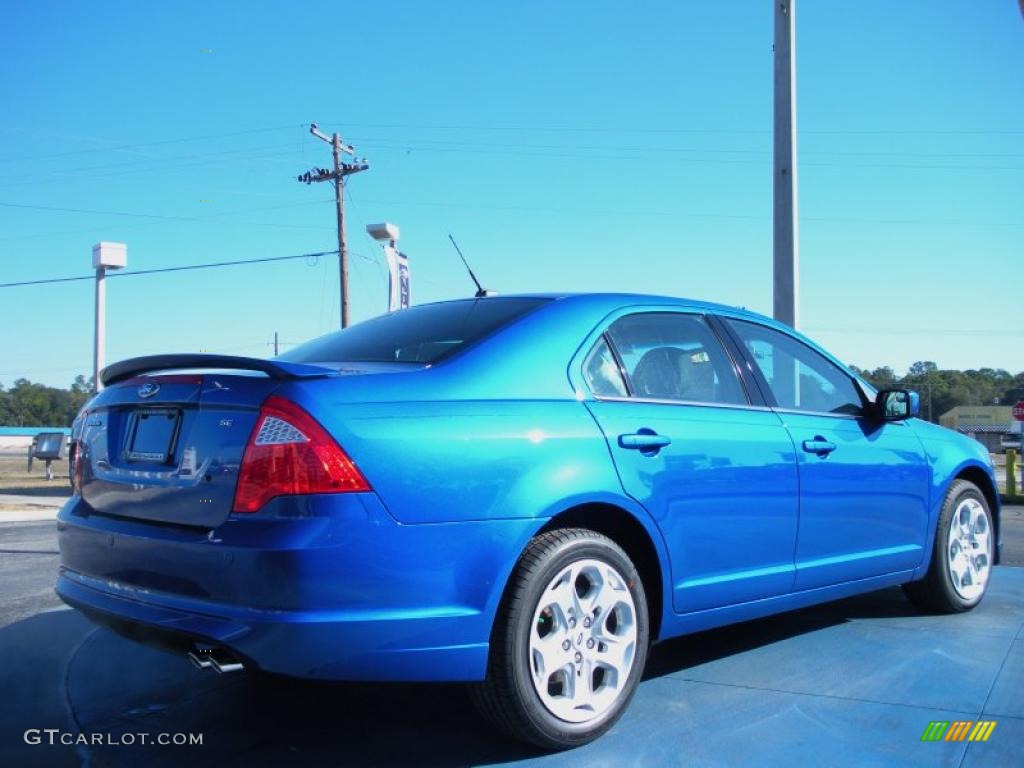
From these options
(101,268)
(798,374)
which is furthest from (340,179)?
(798,374)

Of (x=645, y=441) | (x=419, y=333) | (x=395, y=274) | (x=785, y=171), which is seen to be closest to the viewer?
(x=645, y=441)

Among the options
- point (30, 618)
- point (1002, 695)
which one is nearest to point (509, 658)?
point (1002, 695)

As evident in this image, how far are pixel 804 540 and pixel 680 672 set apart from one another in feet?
2.59

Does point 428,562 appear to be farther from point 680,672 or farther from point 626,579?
point 680,672

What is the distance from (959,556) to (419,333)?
134 inches

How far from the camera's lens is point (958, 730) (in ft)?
10.2

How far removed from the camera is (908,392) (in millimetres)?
4570

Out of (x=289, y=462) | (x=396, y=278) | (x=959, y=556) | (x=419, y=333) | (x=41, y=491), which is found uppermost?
(x=396, y=278)

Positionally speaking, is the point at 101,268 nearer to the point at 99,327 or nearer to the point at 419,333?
the point at 99,327

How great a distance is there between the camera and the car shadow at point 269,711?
2.96m

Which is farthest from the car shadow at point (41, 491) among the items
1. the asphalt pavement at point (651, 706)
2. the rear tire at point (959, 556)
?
the rear tire at point (959, 556)

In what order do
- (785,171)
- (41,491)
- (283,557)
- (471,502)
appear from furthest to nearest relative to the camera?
(41,491), (785,171), (471,502), (283,557)

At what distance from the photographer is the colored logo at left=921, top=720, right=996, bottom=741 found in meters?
3.04
